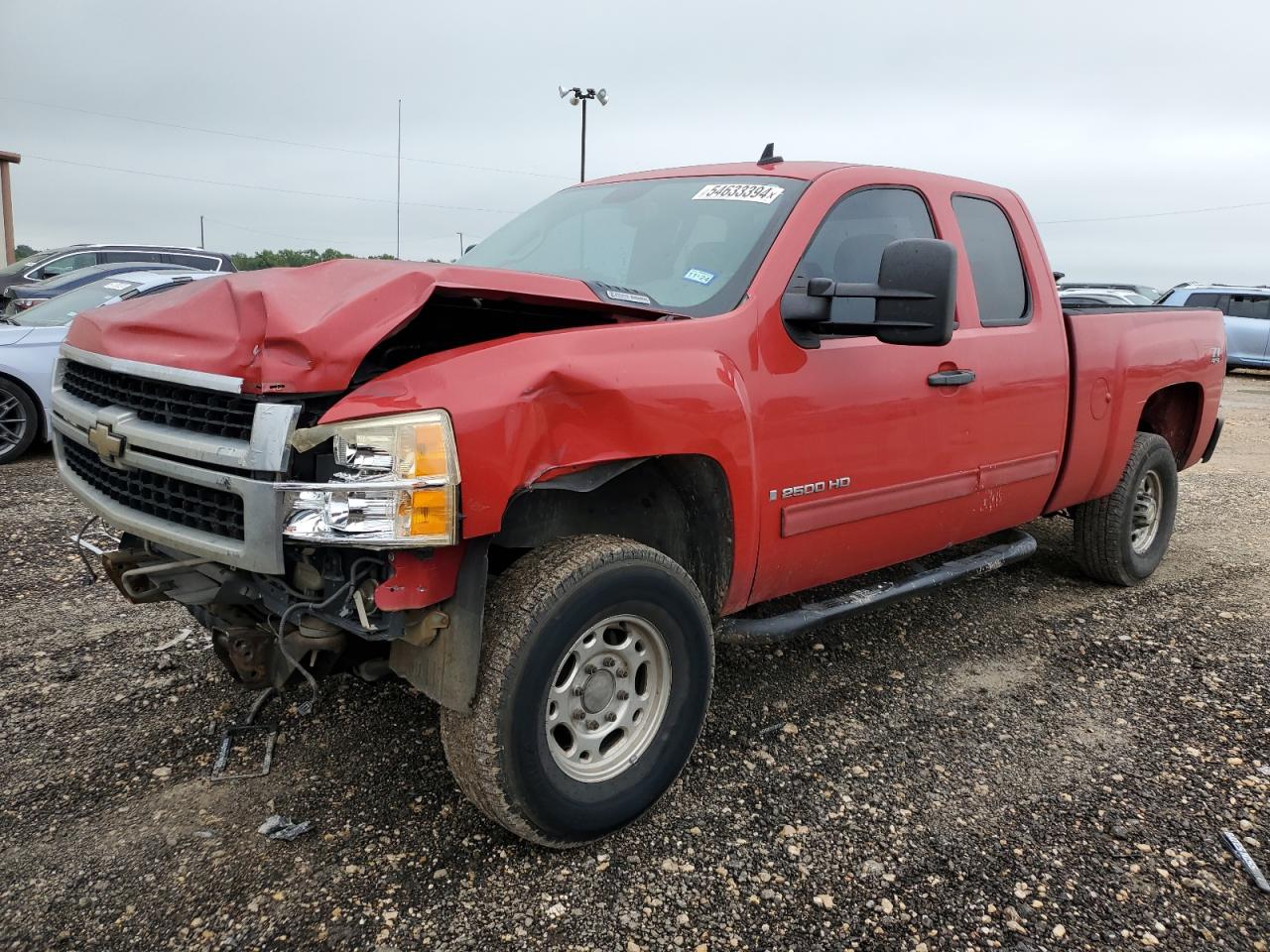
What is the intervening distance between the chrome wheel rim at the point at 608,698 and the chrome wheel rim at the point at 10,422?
6.64 m

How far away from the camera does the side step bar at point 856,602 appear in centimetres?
320

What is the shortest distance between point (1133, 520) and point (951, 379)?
226cm

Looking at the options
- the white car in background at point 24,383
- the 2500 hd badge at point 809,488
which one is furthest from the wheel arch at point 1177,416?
the white car in background at point 24,383

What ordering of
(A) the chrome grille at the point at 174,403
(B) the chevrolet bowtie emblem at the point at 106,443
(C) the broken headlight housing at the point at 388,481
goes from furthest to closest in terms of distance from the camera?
(B) the chevrolet bowtie emblem at the point at 106,443, (A) the chrome grille at the point at 174,403, (C) the broken headlight housing at the point at 388,481

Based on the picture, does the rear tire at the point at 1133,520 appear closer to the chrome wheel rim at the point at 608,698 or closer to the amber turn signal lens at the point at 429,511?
the chrome wheel rim at the point at 608,698

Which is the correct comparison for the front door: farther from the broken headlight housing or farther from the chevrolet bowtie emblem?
the chevrolet bowtie emblem

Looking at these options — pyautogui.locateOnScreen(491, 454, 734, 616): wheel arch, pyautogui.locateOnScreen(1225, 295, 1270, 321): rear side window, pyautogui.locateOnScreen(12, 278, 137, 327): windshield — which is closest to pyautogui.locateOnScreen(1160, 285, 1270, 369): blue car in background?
pyautogui.locateOnScreen(1225, 295, 1270, 321): rear side window

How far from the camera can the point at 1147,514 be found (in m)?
5.29

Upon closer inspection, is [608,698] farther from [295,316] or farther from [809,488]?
[295,316]

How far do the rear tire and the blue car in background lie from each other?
16.3m

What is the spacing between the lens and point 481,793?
96.9 inches

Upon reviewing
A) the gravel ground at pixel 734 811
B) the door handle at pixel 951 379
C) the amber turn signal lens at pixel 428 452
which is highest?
the door handle at pixel 951 379

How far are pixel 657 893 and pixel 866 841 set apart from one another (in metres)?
0.66

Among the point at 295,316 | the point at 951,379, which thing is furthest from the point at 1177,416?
the point at 295,316
